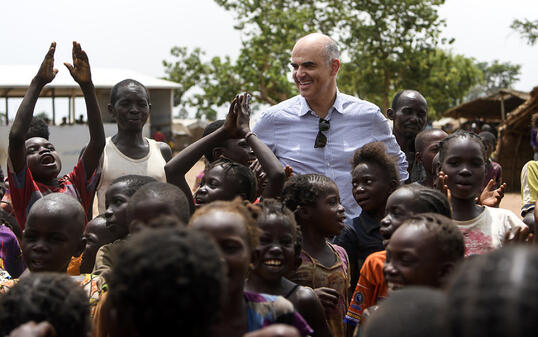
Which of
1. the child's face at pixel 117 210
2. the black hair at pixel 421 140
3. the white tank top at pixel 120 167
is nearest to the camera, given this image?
the child's face at pixel 117 210

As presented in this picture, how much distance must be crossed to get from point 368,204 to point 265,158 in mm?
692

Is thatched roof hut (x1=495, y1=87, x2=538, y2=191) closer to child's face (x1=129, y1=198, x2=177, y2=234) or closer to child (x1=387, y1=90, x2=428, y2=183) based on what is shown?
child (x1=387, y1=90, x2=428, y2=183)

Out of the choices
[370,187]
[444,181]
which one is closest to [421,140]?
[370,187]

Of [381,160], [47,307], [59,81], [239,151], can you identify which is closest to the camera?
[47,307]

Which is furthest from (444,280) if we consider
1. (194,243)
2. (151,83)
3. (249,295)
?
(151,83)

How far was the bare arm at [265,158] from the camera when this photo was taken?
353 centimetres

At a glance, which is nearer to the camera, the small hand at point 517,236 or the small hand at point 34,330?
the small hand at point 34,330

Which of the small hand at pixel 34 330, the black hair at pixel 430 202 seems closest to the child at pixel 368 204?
the black hair at pixel 430 202

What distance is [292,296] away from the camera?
9.01ft

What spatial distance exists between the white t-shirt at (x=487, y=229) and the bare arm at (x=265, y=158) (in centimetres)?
97

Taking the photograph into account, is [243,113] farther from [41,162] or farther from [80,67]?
[41,162]

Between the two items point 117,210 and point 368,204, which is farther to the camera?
point 368,204

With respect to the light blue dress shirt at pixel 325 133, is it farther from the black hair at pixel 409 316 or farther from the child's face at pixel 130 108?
the black hair at pixel 409 316

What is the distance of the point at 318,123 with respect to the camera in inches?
179
